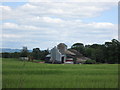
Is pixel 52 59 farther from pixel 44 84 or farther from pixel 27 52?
pixel 44 84

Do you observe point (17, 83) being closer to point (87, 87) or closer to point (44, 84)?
point (44, 84)

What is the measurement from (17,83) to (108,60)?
33785 millimetres

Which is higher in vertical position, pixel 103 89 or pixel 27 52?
pixel 27 52

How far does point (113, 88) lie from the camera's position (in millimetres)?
6855

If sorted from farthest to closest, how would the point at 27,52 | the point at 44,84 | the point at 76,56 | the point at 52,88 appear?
the point at 76,56
the point at 27,52
the point at 44,84
the point at 52,88

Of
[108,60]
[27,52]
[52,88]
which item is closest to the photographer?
[52,88]

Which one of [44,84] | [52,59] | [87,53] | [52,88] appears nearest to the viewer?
[52,88]

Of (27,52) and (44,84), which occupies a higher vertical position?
(27,52)

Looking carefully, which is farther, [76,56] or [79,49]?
[79,49]

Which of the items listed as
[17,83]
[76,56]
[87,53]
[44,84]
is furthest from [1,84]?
[87,53]

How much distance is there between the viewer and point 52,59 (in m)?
32.7

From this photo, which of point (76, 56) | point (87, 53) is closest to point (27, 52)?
point (76, 56)

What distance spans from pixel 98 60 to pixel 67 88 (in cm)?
3604

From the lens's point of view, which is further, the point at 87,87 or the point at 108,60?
the point at 108,60
